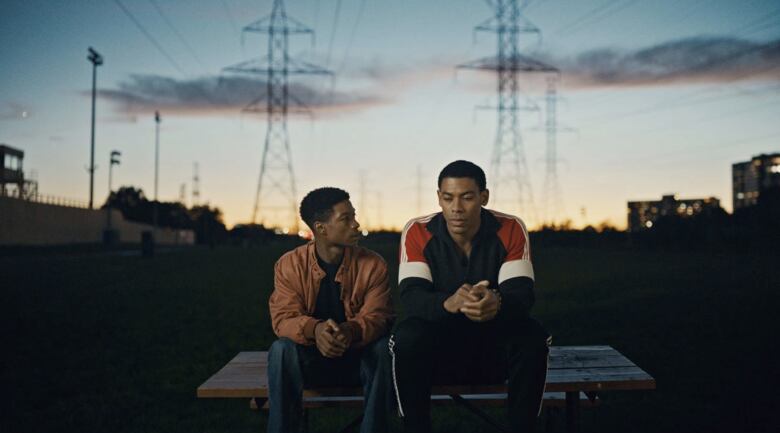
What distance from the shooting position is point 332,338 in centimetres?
415

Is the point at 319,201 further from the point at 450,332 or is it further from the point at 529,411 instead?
the point at 529,411

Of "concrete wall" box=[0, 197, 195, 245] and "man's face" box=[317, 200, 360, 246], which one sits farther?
"concrete wall" box=[0, 197, 195, 245]

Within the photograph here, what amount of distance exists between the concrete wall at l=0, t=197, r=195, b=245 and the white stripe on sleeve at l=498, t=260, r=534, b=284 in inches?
1830

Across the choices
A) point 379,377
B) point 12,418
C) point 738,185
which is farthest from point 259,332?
point 738,185

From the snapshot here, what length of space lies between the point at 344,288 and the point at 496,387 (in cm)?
111

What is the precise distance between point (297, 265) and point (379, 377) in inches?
34.1

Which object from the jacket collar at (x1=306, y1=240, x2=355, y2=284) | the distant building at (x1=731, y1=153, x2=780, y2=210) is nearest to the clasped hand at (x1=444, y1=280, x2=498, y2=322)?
the jacket collar at (x1=306, y1=240, x2=355, y2=284)

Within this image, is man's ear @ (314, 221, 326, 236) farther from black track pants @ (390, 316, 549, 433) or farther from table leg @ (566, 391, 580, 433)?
table leg @ (566, 391, 580, 433)

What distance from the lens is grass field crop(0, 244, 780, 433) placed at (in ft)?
19.9

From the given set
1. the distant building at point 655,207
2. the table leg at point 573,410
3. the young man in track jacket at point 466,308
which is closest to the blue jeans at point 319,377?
the young man in track jacket at point 466,308

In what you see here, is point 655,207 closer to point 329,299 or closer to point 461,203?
point 461,203

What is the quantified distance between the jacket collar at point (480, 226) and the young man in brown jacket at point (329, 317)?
0.41 meters

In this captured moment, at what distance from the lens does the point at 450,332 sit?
14.5 feet

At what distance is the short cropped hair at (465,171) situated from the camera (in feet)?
15.3
